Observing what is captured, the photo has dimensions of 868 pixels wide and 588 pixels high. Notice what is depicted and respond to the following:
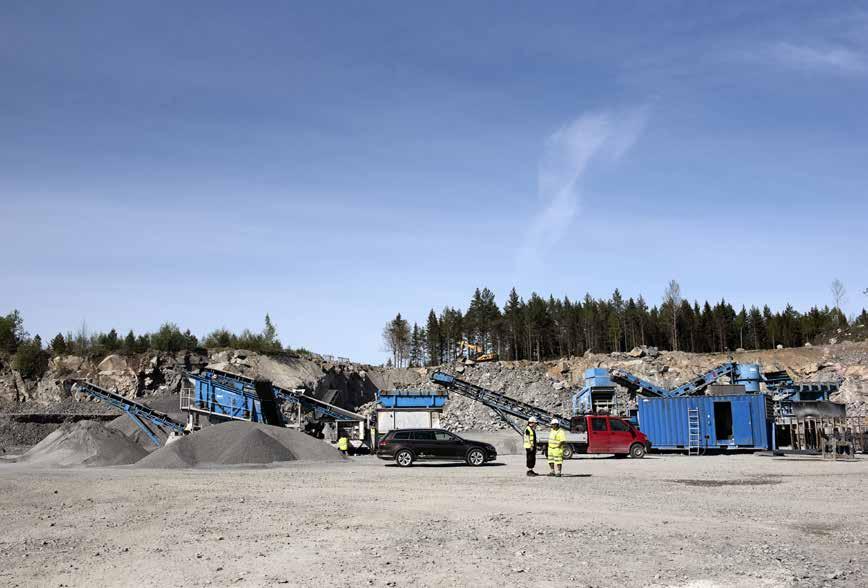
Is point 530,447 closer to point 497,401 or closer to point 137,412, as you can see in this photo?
point 497,401

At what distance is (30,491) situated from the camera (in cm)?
1783

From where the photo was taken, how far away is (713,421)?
3488 cm

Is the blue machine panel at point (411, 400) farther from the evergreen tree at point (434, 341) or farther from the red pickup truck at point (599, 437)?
the evergreen tree at point (434, 341)

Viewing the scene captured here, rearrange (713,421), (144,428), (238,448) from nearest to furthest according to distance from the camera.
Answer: (238,448) → (713,421) → (144,428)

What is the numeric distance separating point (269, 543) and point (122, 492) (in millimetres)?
8372

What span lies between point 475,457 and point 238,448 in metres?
9.52

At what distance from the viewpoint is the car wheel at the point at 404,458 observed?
27109 mm

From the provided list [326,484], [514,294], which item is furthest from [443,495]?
[514,294]

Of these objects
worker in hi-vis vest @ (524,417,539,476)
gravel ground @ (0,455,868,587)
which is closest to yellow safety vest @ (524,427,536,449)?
worker in hi-vis vest @ (524,417,539,476)

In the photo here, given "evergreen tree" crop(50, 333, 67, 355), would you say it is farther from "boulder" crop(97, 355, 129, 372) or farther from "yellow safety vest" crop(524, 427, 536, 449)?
"yellow safety vest" crop(524, 427, 536, 449)

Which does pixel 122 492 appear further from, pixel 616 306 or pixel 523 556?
pixel 616 306

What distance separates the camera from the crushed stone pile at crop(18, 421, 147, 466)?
32.3 metres

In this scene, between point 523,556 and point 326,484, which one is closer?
point 523,556

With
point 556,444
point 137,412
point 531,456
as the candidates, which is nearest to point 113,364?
point 137,412
